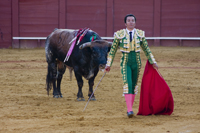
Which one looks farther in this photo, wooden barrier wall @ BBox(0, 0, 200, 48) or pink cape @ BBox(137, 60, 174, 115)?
wooden barrier wall @ BBox(0, 0, 200, 48)

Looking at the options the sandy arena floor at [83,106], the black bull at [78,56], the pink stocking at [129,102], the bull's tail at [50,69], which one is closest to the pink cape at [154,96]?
the sandy arena floor at [83,106]

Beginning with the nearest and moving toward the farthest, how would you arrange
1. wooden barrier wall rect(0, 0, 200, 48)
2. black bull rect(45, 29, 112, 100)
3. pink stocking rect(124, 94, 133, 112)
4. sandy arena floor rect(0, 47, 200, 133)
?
1. sandy arena floor rect(0, 47, 200, 133)
2. pink stocking rect(124, 94, 133, 112)
3. black bull rect(45, 29, 112, 100)
4. wooden barrier wall rect(0, 0, 200, 48)

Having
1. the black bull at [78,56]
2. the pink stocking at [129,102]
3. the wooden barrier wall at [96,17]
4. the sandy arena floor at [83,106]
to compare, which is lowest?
the sandy arena floor at [83,106]

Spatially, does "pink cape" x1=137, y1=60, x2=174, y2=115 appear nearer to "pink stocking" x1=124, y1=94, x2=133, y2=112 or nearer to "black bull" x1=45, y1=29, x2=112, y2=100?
"pink stocking" x1=124, y1=94, x2=133, y2=112

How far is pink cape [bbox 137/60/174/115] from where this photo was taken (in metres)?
4.87

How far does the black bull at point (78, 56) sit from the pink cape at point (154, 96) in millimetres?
1049

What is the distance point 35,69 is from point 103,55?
4.31 m

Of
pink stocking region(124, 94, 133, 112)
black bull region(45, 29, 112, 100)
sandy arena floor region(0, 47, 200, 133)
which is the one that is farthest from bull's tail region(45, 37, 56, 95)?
pink stocking region(124, 94, 133, 112)

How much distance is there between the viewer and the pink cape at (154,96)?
4871mm

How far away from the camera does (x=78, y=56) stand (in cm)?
621

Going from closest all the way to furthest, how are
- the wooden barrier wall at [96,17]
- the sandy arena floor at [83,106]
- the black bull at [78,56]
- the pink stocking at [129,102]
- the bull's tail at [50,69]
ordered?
the sandy arena floor at [83,106] → the pink stocking at [129,102] → the black bull at [78,56] → the bull's tail at [50,69] → the wooden barrier wall at [96,17]

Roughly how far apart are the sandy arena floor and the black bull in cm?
33

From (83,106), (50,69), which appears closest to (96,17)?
(50,69)

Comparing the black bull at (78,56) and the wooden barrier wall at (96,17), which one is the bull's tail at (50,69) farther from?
the wooden barrier wall at (96,17)
